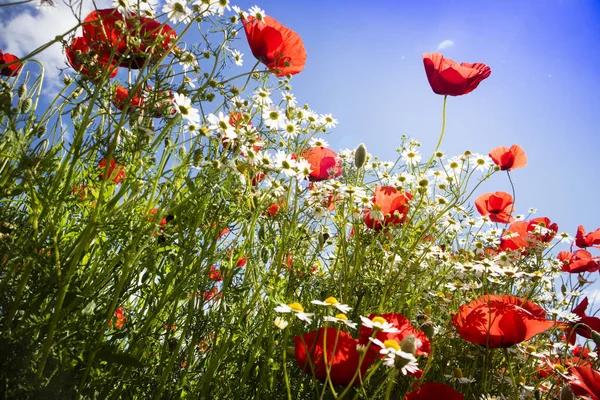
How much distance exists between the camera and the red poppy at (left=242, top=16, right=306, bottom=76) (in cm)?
89

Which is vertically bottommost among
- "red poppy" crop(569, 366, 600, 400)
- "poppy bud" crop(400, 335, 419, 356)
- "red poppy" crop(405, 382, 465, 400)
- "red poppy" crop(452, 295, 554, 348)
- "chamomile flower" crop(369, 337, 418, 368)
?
"red poppy" crop(405, 382, 465, 400)

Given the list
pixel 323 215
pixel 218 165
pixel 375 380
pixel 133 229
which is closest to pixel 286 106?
pixel 323 215

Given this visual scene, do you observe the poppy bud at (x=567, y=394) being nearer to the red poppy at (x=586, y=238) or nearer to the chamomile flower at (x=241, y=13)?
the chamomile flower at (x=241, y=13)

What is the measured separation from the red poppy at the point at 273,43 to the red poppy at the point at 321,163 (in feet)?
1.11

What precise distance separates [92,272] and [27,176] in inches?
8.1

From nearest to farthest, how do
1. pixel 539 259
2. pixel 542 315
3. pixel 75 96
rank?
pixel 542 315
pixel 75 96
pixel 539 259

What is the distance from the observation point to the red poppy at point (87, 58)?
28.1 inches

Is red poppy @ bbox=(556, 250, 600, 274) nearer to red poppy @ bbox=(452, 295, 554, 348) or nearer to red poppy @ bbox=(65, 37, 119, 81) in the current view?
red poppy @ bbox=(452, 295, 554, 348)

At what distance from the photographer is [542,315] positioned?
82 centimetres

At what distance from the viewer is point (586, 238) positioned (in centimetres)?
185

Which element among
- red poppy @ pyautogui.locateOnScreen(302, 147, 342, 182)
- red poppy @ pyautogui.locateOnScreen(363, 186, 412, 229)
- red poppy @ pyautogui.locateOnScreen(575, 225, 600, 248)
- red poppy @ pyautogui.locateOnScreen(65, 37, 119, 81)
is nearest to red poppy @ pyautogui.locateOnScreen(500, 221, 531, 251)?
red poppy @ pyautogui.locateOnScreen(575, 225, 600, 248)

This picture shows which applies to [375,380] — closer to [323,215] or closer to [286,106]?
[323,215]

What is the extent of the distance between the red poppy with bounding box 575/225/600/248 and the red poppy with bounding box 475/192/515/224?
1.41 ft

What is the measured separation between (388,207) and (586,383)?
0.56 metres
